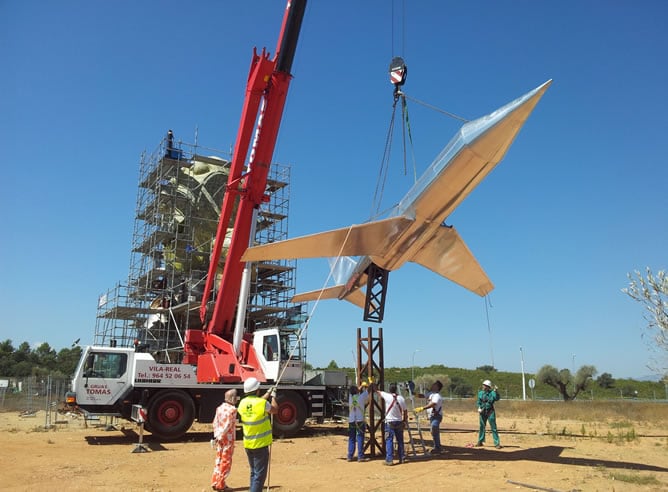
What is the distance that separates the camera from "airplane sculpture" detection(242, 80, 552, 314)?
8922mm

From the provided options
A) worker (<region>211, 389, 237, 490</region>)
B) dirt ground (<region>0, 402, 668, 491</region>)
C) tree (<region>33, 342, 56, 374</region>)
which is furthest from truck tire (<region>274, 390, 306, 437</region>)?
tree (<region>33, 342, 56, 374</region>)

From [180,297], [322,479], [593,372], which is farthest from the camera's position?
[593,372]

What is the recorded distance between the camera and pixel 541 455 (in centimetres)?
1125

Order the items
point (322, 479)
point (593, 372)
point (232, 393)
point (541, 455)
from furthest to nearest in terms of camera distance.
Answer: point (593, 372), point (541, 455), point (322, 479), point (232, 393)

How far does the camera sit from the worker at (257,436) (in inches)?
256

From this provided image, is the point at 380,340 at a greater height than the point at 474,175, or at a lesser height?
lesser

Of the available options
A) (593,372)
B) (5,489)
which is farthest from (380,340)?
(593,372)

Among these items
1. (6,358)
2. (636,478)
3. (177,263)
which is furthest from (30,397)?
(6,358)

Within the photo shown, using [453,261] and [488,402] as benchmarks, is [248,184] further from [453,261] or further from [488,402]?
[488,402]

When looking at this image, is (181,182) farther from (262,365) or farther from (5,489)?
(5,489)

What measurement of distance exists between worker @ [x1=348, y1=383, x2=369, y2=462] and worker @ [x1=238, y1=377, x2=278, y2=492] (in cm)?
419

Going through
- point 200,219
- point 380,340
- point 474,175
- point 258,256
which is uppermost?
point 200,219

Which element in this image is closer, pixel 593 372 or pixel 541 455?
pixel 541 455

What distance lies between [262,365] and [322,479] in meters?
6.77
